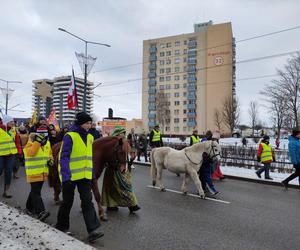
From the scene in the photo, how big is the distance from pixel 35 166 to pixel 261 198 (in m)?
5.95

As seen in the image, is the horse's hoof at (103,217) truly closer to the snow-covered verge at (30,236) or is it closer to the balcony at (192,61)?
the snow-covered verge at (30,236)

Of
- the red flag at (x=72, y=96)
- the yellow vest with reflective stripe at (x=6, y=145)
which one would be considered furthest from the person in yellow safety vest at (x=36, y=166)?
the red flag at (x=72, y=96)

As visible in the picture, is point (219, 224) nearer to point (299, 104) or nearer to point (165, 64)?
point (299, 104)

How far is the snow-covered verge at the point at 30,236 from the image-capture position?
162 inches

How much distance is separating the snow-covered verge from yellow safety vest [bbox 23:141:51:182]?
0.74 metres

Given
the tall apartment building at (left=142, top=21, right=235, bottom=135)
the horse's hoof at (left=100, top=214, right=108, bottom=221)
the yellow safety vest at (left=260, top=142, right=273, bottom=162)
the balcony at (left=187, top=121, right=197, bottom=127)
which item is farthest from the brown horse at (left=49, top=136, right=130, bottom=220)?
the balcony at (left=187, top=121, right=197, bottom=127)

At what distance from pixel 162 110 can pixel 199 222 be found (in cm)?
8467

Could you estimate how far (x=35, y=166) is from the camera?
5910 millimetres

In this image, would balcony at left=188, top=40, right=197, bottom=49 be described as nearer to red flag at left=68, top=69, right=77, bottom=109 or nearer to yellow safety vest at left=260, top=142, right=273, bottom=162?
red flag at left=68, top=69, right=77, bottom=109

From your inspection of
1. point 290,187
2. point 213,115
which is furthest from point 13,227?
point 213,115

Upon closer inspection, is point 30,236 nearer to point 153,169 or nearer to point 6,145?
point 6,145

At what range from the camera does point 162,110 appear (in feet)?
297

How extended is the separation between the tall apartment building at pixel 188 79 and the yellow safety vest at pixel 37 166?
263ft

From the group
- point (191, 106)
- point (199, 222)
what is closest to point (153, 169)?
point (199, 222)
